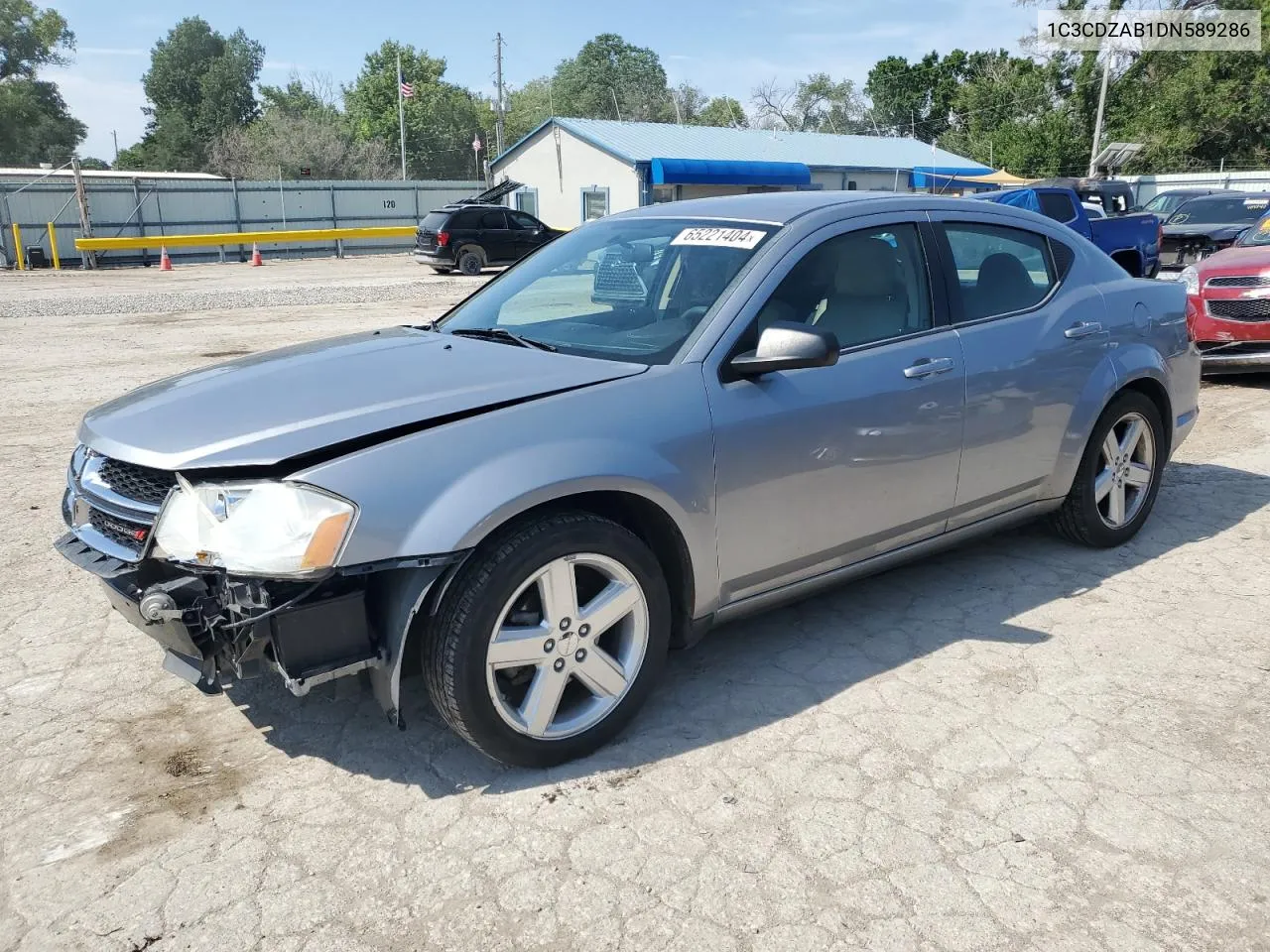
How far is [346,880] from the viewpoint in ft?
8.50

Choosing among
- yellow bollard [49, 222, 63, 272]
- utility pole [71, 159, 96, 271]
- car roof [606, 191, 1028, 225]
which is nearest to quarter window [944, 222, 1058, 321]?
car roof [606, 191, 1028, 225]

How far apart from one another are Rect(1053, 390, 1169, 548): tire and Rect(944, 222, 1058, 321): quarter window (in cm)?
71

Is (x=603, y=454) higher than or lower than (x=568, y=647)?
higher

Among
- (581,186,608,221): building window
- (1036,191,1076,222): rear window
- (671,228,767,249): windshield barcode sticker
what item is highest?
(581,186,608,221): building window

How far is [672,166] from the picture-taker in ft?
116

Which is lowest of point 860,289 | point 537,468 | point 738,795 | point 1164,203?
point 738,795

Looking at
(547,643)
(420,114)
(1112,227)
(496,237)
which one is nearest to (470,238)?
(496,237)

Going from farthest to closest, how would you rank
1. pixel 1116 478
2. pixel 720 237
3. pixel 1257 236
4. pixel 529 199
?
1. pixel 529 199
2. pixel 1257 236
3. pixel 1116 478
4. pixel 720 237

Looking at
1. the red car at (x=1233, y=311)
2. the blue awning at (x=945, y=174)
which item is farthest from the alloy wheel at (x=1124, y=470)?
the blue awning at (x=945, y=174)

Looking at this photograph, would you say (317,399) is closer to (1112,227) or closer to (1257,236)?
(1257,236)

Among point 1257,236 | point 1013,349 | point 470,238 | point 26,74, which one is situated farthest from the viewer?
point 26,74

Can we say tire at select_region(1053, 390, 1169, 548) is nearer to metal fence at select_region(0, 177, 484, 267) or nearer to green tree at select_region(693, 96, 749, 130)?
metal fence at select_region(0, 177, 484, 267)

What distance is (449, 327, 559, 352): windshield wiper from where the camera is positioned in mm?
3566

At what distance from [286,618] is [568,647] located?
32.1 inches
